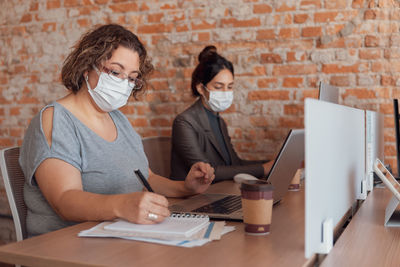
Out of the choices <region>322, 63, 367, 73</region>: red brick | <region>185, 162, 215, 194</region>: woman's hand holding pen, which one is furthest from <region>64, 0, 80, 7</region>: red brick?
<region>185, 162, 215, 194</region>: woman's hand holding pen

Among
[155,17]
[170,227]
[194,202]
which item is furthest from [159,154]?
[170,227]

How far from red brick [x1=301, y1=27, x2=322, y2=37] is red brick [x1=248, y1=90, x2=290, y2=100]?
1.22ft

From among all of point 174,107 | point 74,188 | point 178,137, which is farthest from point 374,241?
point 174,107

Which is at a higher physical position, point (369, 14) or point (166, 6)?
point (166, 6)

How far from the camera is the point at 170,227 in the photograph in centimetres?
118

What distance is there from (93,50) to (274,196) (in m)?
0.84

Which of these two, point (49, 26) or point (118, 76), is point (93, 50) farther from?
point (49, 26)

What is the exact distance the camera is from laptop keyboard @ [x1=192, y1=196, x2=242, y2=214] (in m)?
1.42

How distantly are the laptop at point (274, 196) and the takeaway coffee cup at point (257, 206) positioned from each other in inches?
5.3

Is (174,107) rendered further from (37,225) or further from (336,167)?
(336,167)

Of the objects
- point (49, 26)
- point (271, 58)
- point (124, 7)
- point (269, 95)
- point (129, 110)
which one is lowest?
point (129, 110)

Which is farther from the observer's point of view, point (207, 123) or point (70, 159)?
point (207, 123)

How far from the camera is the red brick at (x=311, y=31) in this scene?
110 inches

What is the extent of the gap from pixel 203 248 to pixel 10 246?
48 cm
